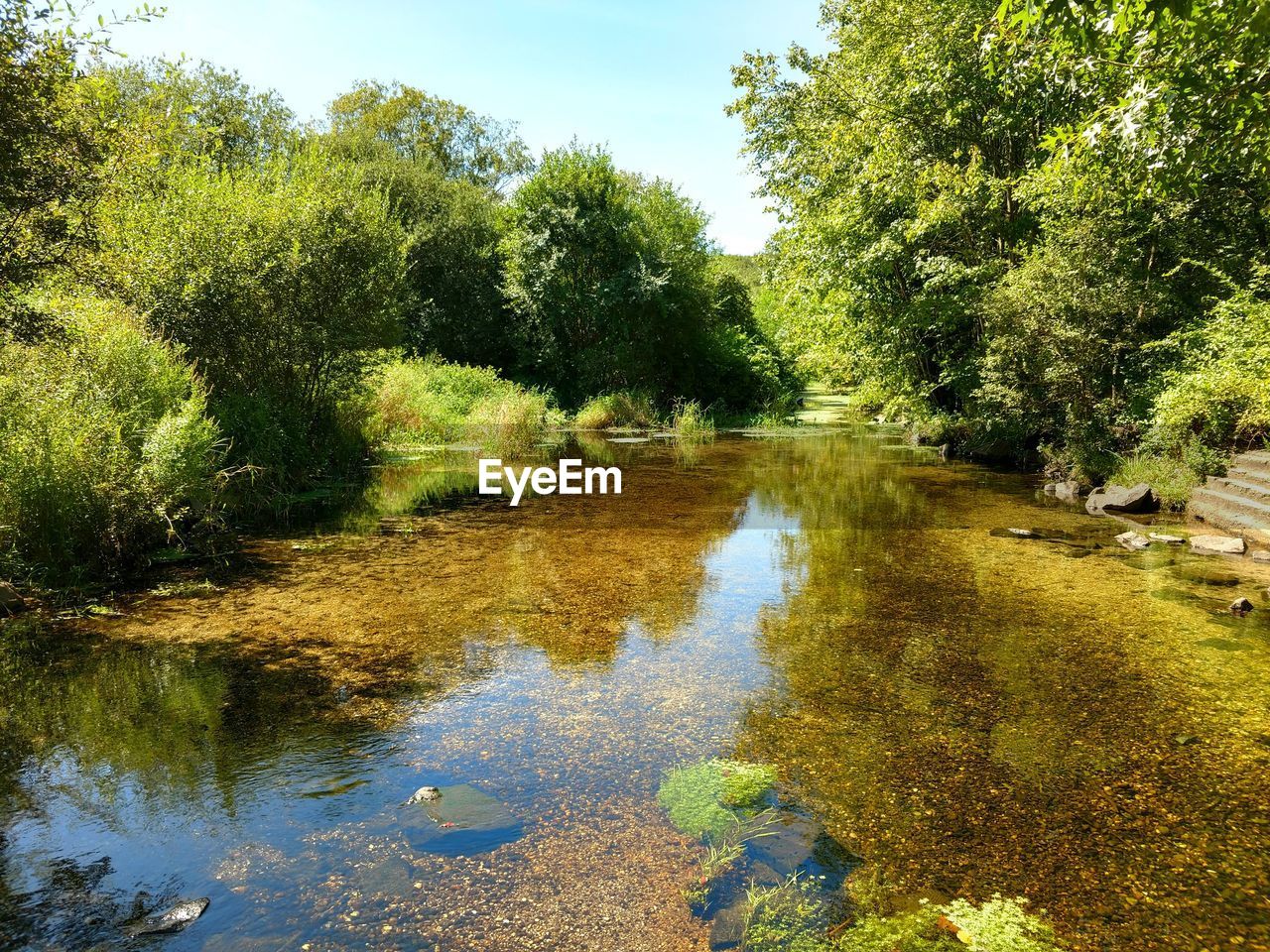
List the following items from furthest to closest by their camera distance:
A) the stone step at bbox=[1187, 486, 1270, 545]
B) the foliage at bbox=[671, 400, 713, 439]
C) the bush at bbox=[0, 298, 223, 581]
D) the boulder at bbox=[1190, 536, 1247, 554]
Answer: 1. the foliage at bbox=[671, 400, 713, 439]
2. the stone step at bbox=[1187, 486, 1270, 545]
3. the boulder at bbox=[1190, 536, 1247, 554]
4. the bush at bbox=[0, 298, 223, 581]

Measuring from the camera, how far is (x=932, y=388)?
18578mm

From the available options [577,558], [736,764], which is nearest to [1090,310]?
[577,558]

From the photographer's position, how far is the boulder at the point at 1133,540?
8.81 m

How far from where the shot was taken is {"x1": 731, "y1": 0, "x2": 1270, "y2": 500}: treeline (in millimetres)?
7316

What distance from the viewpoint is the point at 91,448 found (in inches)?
281

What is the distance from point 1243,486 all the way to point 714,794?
31.6ft

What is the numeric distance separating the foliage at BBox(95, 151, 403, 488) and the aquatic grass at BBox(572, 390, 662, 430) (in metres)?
12.6

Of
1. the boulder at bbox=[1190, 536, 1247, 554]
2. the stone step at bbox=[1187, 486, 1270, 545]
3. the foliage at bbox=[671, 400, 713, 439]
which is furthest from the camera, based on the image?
the foliage at bbox=[671, 400, 713, 439]

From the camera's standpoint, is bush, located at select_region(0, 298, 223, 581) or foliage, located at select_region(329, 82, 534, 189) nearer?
bush, located at select_region(0, 298, 223, 581)

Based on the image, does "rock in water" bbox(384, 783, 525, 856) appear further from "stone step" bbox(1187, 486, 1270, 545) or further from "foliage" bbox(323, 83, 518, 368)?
"foliage" bbox(323, 83, 518, 368)

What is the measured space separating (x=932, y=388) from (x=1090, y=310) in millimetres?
6344

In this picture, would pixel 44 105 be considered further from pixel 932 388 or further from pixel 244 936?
pixel 932 388

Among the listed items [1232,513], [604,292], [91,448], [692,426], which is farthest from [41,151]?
[604,292]

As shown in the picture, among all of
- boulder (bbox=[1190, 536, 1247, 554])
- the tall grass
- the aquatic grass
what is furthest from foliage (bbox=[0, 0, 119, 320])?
the aquatic grass
